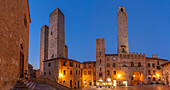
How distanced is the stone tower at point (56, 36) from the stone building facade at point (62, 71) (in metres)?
2.27

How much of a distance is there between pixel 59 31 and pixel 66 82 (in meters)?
11.7

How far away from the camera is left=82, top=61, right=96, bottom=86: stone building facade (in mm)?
46612

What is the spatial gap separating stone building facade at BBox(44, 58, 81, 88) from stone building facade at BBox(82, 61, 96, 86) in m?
12.4

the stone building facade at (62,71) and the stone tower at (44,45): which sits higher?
the stone tower at (44,45)

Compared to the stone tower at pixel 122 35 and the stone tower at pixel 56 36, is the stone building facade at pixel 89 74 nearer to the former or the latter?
the stone tower at pixel 122 35

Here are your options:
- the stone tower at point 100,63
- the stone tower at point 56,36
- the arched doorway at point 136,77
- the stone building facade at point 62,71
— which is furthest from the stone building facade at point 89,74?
the stone tower at point 56,36

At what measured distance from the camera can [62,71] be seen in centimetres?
3052

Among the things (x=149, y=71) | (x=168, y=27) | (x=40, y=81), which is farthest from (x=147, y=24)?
(x=40, y=81)

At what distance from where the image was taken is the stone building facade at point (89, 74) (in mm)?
46612

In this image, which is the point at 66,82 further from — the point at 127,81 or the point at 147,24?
the point at 147,24

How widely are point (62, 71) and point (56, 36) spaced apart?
816 cm

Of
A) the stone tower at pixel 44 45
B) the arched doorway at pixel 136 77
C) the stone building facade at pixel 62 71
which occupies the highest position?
the stone tower at pixel 44 45

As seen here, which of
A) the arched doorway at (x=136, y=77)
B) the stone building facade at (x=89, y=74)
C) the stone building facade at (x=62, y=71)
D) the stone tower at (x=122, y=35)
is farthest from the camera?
the stone tower at (x=122, y=35)

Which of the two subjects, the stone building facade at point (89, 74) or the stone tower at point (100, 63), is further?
the stone building facade at point (89, 74)
